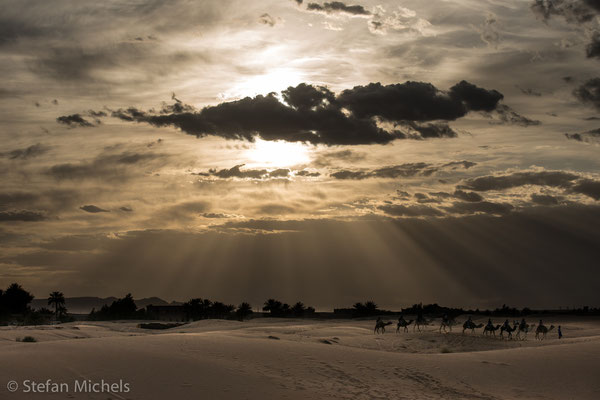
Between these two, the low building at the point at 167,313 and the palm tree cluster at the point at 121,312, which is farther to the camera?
the low building at the point at 167,313

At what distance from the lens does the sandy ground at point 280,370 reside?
15031 millimetres

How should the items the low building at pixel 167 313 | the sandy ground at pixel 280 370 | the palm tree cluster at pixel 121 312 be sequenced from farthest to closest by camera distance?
the low building at pixel 167 313 < the palm tree cluster at pixel 121 312 < the sandy ground at pixel 280 370

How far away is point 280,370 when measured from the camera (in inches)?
753

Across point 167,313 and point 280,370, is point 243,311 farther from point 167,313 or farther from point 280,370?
point 280,370

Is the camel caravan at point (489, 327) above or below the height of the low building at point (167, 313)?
above

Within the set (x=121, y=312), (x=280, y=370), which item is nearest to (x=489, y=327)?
(x=280, y=370)

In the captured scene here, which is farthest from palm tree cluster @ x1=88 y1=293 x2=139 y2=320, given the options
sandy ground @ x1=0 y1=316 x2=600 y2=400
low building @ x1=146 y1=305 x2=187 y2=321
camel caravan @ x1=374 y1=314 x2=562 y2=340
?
sandy ground @ x1=0 y1=316 x2=600 y2=400

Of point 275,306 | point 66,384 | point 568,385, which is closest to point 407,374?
point 568,385

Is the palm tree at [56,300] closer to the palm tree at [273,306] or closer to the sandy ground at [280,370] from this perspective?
the palm tree at [273,306]

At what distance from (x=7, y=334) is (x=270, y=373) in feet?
77.4

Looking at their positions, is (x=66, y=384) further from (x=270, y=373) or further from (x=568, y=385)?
(x=568, y=385)

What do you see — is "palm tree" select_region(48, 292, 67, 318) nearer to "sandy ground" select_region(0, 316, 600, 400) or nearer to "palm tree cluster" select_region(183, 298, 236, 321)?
"palm tree cluster" select_region(183, 298, 236, 321)

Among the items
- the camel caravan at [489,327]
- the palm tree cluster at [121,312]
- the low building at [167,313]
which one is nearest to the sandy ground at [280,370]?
the camel caravan at [489,327]

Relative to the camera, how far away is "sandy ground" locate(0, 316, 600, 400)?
15031 mm
